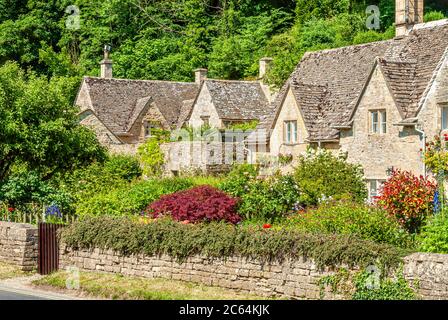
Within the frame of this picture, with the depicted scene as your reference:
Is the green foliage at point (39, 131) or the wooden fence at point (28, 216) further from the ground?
the green foliage at point (39, 131)

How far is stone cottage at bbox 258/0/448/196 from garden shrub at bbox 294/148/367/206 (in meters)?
0.86

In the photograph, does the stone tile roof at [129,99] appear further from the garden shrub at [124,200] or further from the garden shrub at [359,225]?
the garden shrub at [359,225]

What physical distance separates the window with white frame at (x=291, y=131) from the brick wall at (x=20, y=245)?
15.4 meters

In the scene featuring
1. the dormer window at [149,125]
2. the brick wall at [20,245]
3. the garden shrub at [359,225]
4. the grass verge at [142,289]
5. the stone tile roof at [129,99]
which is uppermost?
the stone tile roof at [129,99]

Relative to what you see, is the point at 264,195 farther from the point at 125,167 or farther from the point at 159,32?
the point at 159,32

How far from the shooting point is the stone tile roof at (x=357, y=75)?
31.5m

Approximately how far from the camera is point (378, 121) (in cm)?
3189

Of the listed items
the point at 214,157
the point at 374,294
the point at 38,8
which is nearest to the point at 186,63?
the point at 38,8

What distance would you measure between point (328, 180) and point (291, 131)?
7.24m

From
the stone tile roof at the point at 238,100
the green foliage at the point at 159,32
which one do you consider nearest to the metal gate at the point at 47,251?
the stone tile roof at the point at 238,100

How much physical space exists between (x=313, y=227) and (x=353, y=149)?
11.6m

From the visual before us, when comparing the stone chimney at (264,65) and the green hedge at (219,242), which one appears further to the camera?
the stone chimney at (264,65)

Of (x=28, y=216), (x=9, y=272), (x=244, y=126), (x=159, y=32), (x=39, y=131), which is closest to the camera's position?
(x=9, y=272)

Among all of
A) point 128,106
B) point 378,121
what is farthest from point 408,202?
point 128,106
